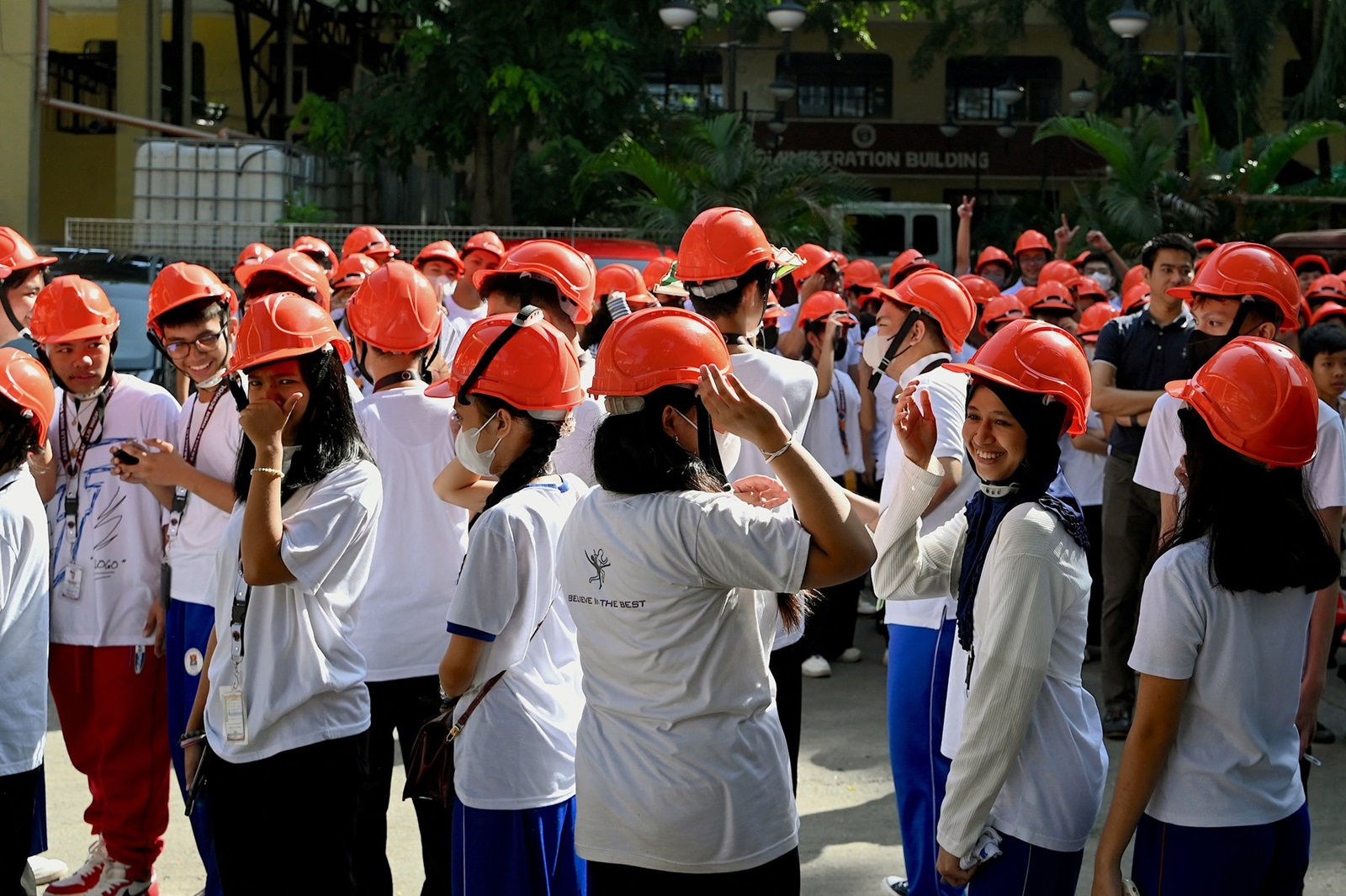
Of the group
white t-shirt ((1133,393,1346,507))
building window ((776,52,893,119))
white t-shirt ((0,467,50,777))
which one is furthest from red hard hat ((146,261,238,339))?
building window ((776,52,893,119))

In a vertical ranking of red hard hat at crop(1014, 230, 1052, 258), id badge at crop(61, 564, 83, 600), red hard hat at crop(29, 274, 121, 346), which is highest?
red hard hat at crop(1014, 230, 1052, 258)

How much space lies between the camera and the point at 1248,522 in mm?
3037

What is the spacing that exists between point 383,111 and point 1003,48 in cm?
1510

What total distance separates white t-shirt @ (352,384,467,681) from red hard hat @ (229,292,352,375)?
23.6 inches

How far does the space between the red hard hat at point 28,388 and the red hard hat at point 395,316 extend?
97 cm

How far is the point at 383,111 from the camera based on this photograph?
20.7m

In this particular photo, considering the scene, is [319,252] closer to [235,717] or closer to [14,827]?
[14,827]

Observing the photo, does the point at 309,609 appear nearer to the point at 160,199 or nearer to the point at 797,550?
the point at 797,550

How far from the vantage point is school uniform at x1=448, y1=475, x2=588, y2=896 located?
3.34 m

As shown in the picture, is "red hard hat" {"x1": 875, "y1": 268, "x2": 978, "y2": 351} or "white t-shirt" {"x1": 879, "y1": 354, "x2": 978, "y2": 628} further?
"red hard hat" {"x1": 875, "y1": 268, "x2": 978, "y2": 351}

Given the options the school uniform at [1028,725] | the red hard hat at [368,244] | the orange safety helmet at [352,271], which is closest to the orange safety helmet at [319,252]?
the orange safety helmet at [352,271]

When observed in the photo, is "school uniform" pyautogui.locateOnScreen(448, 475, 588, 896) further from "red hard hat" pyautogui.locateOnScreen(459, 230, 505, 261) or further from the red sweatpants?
"red hard hat" pyautogui.locateOnScreen(459, 230, 505, 261)

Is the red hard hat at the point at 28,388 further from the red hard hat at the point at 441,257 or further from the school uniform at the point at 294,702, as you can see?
the red hard hat at the point at 441,257

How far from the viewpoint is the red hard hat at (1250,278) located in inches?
206
